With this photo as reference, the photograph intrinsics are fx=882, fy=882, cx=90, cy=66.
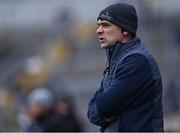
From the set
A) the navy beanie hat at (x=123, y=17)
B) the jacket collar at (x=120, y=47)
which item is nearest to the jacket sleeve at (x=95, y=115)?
the jacket collar at (x=120, y=47)

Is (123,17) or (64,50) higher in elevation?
(123,17)

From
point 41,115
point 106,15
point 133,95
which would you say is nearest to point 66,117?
point 41,115

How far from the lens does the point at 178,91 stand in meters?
18.4

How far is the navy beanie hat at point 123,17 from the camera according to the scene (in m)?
6.63

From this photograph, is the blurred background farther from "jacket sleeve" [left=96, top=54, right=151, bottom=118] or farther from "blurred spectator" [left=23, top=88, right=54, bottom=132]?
"jacket sleeve" [left=96, top=54, right=151, bottom=118]

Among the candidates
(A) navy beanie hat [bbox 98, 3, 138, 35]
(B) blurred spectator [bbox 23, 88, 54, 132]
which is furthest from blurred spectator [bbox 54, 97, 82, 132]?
(A) navy beanie hat [bbox 98, 3, 138, 35]

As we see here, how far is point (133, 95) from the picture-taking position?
648 cm

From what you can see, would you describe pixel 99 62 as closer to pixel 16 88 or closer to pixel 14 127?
pixel 16 88

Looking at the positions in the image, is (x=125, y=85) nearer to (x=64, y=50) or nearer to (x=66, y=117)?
(x=66, y=117)

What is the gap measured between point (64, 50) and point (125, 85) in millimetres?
17012

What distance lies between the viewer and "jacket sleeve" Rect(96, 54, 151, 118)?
21.2ft

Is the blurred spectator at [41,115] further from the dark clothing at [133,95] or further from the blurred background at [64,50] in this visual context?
the dark clothing at [133,95]

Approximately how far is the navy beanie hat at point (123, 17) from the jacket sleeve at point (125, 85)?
0.80 feet

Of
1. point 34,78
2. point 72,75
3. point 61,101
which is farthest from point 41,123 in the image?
point 72,75
